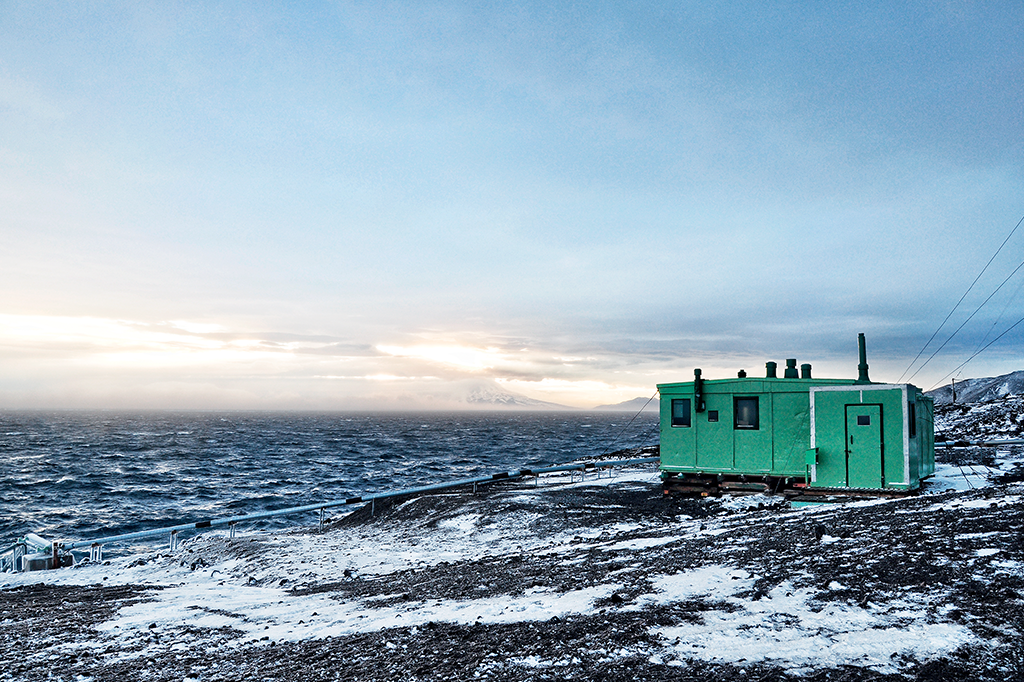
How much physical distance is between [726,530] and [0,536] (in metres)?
29.0

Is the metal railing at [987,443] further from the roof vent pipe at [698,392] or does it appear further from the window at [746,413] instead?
the roof vent pipe at [698,392]

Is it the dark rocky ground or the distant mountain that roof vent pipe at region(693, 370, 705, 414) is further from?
the distant mountain

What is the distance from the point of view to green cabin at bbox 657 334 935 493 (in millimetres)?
18078

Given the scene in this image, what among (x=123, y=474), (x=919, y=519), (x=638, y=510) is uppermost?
(x=919, y=519)

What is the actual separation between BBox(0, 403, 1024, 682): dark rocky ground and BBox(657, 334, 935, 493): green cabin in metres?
4.69

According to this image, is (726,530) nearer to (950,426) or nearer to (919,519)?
(919,519)

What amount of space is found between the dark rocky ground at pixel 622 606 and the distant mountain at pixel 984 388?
91446 millimetres

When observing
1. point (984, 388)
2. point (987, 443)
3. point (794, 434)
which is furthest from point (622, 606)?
point (984, 388)

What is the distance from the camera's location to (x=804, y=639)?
6.55m

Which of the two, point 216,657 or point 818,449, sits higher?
point 818,449

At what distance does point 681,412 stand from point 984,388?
103 m

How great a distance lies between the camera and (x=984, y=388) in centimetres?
9969

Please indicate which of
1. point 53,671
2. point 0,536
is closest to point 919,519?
point 53,671

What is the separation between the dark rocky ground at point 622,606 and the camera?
6145 millimetres
